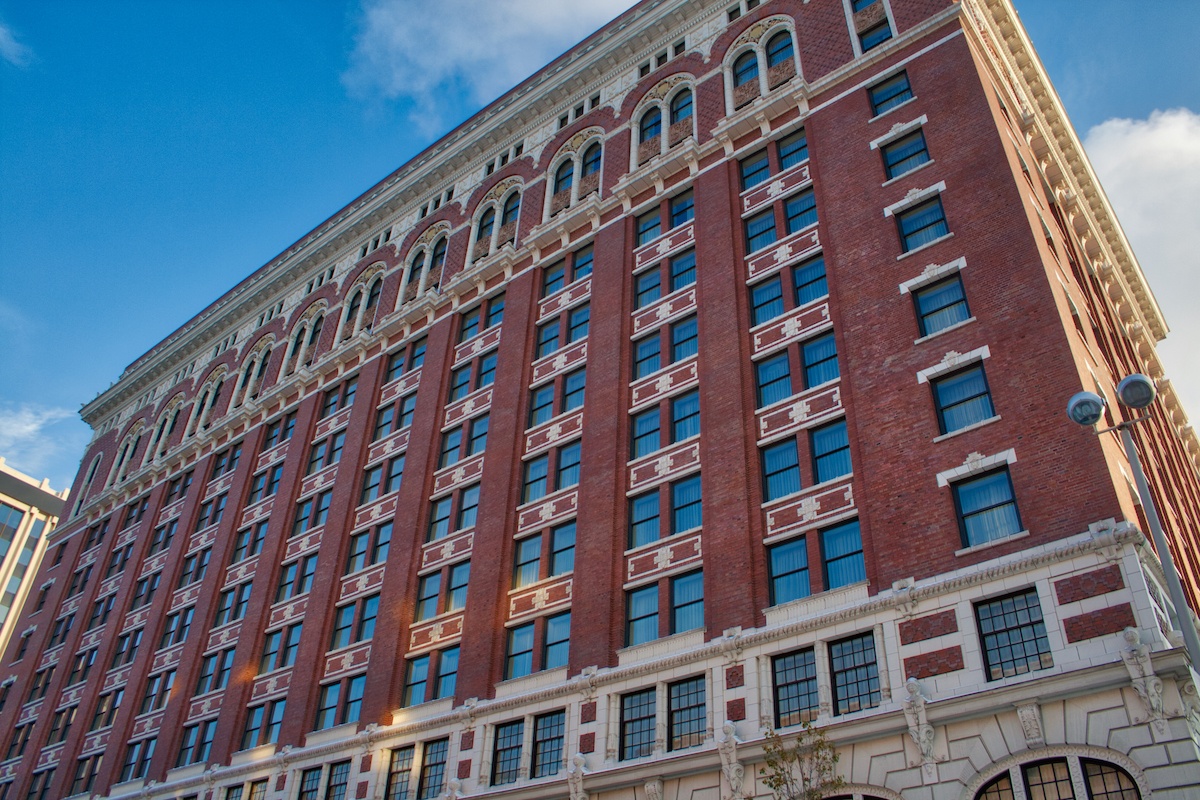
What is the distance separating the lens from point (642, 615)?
104ft

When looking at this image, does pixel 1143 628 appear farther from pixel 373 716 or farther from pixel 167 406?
pixel 167 406

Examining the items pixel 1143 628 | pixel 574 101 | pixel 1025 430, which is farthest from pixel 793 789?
pixel 574 101

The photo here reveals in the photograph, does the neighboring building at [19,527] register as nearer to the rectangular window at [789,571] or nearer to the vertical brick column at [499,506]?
the vertical brick column at [499,506]

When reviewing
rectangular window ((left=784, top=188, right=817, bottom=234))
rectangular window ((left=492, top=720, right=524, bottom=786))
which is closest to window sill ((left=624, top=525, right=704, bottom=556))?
rectangular window ((left=492, top=720, right=524, bottom=786))

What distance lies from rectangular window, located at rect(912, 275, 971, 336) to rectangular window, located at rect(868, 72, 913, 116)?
367 inches

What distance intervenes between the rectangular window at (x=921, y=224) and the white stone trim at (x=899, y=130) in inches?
144

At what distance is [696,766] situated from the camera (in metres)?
26.6

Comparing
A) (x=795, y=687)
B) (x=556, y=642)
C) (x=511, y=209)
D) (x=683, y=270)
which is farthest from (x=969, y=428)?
(x=511, y=209)

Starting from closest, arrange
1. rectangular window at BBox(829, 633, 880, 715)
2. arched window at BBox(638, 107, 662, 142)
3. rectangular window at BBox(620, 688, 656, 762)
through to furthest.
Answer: rectangular window at BBox(829, 633, 880, 715), rectangular window at BBox(620, 688, 656, 762), arched window at BBox(638, 107, 662, 142)

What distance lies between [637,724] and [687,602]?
12.7 ft

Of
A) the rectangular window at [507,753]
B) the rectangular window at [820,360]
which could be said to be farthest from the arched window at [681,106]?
the rectangular window at [507,753]

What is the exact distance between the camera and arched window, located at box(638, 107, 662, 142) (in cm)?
4566

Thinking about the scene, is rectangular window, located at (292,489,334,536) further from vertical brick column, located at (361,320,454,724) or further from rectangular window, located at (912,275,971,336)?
rectangular window, located at (912,275,971,336)

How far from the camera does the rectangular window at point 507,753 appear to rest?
31562 millimetres
